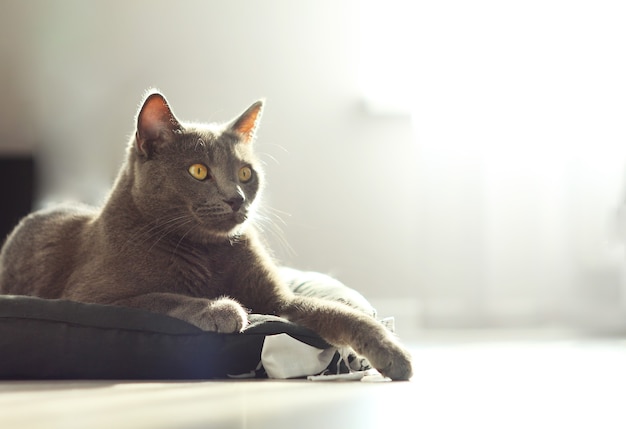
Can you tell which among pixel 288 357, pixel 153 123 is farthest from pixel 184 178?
pixel 288 357

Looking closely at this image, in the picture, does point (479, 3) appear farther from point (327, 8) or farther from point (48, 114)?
point (48, 114)

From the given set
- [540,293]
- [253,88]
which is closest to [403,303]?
[540,293]

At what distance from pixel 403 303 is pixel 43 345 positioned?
2.34 m

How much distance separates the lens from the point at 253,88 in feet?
12.1

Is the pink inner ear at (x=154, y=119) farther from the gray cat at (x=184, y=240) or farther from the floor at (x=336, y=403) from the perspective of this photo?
the floor at (x=336, y=403)

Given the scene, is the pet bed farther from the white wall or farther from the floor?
the white wall

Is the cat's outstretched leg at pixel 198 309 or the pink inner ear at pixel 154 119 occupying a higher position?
the pink inner ear at pixel 154 119

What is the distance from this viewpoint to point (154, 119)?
161 centimetres

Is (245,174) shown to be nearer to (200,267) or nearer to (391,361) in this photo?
(200,267)

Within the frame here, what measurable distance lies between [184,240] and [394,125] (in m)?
2.14

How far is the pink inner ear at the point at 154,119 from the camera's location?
1576 mm


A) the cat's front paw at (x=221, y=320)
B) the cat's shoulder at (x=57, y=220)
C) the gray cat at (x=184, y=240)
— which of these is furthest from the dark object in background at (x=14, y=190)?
the cat's front paw at (x=221, y=320)

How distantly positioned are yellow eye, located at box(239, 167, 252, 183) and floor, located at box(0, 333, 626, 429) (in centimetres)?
50

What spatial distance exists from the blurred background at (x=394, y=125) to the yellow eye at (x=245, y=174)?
1755mm
